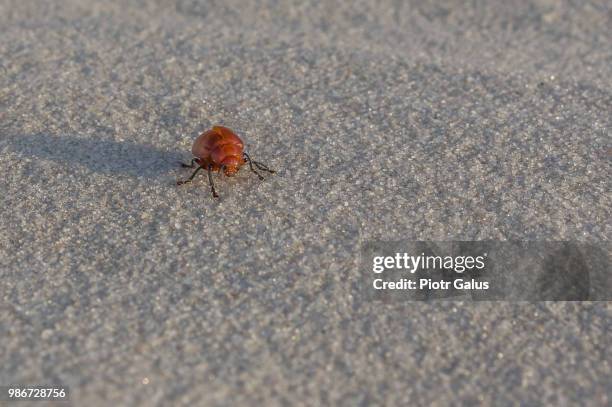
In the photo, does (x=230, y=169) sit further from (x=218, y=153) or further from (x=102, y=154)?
(x=102, y=154)

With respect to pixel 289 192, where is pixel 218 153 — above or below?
above

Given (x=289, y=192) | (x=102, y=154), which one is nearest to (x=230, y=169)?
(x=289, y=192)

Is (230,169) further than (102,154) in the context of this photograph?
No

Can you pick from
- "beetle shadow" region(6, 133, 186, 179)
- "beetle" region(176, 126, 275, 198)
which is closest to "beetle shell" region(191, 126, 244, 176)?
"beetle" region(176, 126, 275, 198)

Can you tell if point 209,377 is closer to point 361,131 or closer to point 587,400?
point 587,400

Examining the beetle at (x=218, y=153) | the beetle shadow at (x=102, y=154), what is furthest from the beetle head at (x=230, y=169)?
the beetle shadow at (x=102, y=154)
